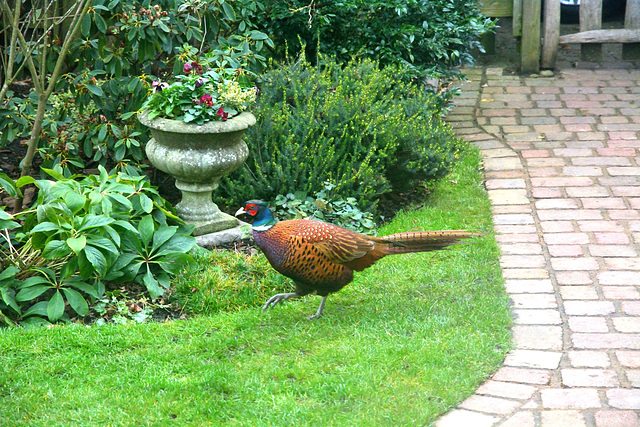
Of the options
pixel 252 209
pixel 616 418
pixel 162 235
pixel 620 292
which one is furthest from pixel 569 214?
pixel 162 235

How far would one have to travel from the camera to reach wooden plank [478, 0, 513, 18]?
31.3 feet

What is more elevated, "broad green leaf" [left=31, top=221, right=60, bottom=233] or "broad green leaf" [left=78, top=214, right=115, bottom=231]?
"broad green leaf" [left=31, top=221, right=60, bottom=233]

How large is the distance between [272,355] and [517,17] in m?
6.73

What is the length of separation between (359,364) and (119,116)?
309 centimetres

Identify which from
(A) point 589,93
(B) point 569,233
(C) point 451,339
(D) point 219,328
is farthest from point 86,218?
(A) point 589,93

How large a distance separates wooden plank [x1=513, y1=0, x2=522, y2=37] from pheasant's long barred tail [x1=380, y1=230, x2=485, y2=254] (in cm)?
575

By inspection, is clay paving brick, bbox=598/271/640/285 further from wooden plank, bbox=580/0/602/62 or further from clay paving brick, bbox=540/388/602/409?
wooden plank, bbox=580/0/602/62

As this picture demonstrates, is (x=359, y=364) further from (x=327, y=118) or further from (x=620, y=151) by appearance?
(x=620, y=151)

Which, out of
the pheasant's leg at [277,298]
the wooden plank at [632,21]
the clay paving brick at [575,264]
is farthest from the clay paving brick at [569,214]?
the wooden plank at [632,21]

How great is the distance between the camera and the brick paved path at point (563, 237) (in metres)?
3.75

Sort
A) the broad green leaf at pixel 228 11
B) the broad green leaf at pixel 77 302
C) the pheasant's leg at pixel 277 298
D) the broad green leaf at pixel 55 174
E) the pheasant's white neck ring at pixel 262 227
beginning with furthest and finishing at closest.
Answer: the broad green leaf at pixel 228 11
the broad green leaf at pixel 55 174
the pheasant's leg at pixel 277 298
the broad green leaf at pixel 77 302
the pheasant's white neck ring at pixel 262 227

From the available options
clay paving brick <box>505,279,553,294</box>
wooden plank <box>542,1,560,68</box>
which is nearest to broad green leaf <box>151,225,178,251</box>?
clay paving brick <box>505,279,553,294</box>

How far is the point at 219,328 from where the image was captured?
4.48m

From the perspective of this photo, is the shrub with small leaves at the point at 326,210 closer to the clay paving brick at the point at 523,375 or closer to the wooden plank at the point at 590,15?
the clay paving brick at the point at 523,375
